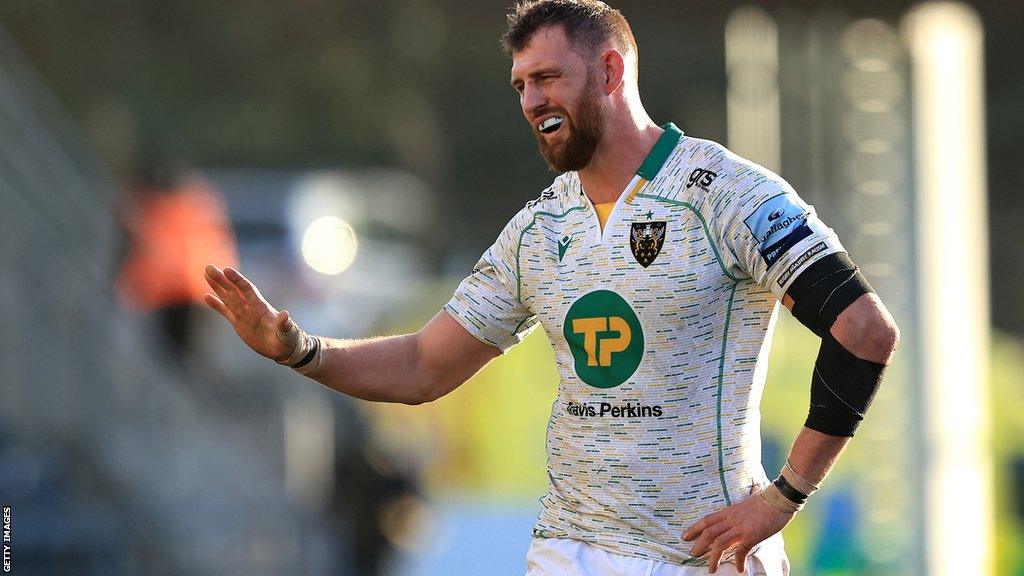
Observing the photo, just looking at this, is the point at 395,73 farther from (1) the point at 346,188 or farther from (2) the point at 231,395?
(2) the point at 231,395

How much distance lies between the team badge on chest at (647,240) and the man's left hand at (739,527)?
63 cm

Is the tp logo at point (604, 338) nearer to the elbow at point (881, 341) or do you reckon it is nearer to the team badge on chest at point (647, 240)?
the team badge on chest at point (647, 240)

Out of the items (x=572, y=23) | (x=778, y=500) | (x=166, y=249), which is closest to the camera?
(x=778, y=500)

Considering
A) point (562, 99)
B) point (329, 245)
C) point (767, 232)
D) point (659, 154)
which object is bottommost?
point (767, 232)

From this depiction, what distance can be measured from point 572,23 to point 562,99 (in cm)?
21

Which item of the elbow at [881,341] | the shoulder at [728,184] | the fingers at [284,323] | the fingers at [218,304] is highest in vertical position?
the shoulder at [728,184]

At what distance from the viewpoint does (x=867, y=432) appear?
904 cm

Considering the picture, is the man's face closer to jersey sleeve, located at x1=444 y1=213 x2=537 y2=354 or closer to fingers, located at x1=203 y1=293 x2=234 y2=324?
jersey sleeve, located at x1=444 y1=213 x2=537 y2=354

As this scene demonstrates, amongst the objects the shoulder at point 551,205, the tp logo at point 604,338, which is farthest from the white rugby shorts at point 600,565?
the shoulder at point 551,205

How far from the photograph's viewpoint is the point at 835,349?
366 centimetres

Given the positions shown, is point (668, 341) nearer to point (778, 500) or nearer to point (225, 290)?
point (778, 500)

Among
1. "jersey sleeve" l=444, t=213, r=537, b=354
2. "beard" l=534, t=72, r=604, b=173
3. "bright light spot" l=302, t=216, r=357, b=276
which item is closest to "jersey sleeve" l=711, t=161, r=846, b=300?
"beard" l=534, t=72, r=604, b=173

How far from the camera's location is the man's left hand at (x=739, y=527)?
3.76 metres

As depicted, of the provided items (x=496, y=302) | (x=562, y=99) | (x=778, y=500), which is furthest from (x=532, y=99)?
(x=778, y=500)
